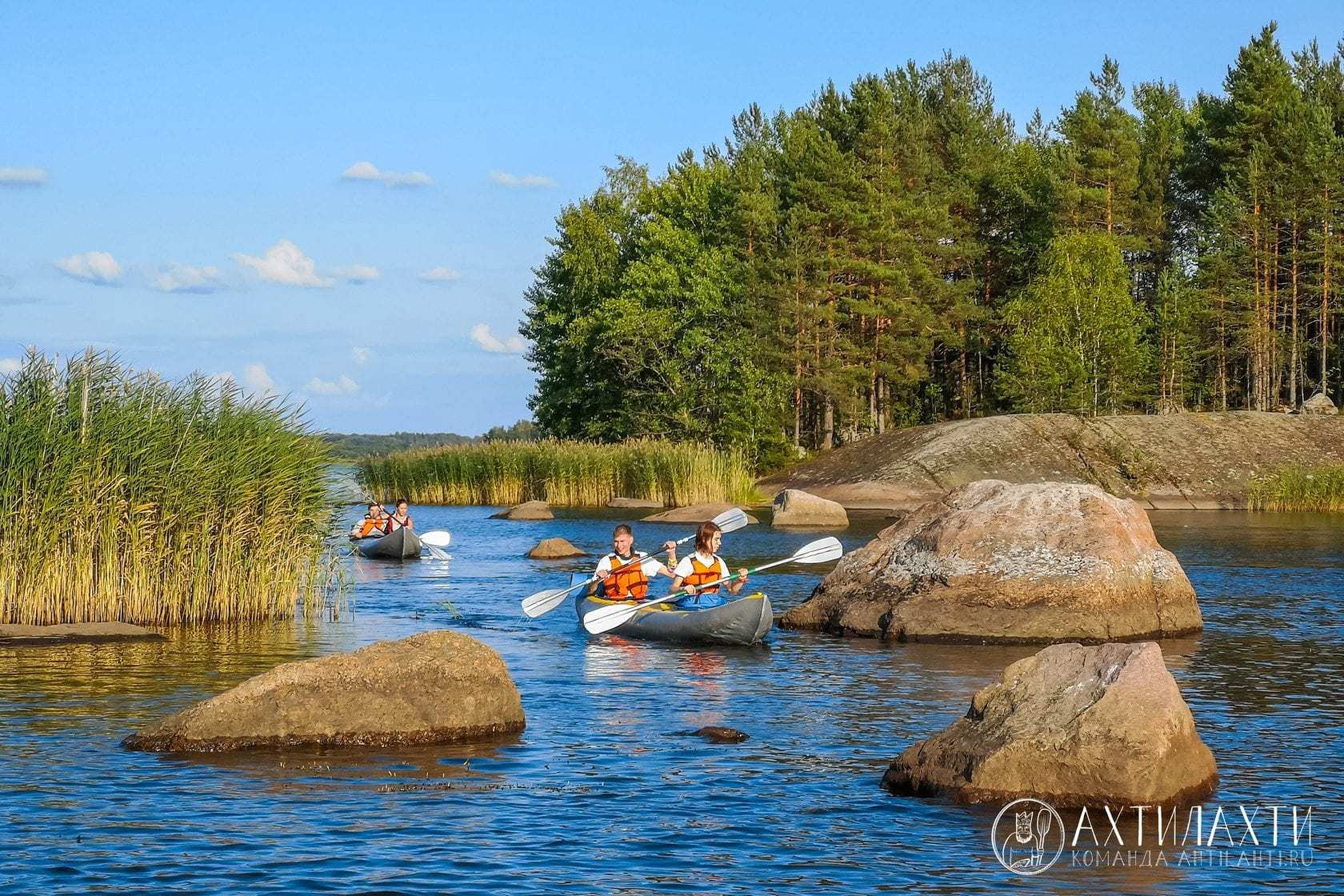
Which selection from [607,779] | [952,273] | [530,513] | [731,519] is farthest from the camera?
[952,273]

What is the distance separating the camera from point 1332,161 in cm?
6388

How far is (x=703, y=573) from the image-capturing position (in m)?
20.9

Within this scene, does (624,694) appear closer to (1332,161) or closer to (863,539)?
(863,539)

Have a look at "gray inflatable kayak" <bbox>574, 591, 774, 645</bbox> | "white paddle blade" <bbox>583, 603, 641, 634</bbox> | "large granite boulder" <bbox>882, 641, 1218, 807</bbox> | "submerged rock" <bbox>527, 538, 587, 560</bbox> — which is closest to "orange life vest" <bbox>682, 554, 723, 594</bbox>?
"gray inflatable kayak" <bbox>574, 591, 774, 645</bbox>

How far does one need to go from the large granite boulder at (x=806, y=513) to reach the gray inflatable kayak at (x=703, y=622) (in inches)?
803

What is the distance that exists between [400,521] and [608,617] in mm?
16088

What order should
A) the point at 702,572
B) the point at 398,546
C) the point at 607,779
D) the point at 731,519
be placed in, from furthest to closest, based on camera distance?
the point at 398,546 → the point at 731,519 → the point at 702,572 → the point at 607,779

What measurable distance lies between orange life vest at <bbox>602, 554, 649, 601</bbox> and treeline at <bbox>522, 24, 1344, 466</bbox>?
4050 cm

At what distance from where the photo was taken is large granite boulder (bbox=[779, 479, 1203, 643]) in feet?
63.1

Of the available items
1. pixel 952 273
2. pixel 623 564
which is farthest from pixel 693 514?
pixel 952 273

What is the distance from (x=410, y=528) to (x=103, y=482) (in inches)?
616

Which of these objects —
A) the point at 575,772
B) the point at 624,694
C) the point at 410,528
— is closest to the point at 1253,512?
the point at 410,528

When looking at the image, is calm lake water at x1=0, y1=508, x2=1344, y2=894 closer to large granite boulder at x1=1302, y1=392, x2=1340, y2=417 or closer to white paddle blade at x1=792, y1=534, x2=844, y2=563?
white paddle blade at x1=792, y1=534, x2=844, y2=563

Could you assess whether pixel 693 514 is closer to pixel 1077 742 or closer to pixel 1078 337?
pixel 1078 337
